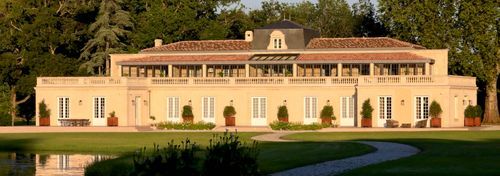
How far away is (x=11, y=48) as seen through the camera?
82.6 m

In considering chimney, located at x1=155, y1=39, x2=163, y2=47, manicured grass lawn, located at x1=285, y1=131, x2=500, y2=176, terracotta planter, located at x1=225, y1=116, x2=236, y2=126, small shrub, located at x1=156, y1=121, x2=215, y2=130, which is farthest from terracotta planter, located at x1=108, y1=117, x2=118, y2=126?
manicured grass lawn, located at x1=285, y1=131, x2=500, y2=176

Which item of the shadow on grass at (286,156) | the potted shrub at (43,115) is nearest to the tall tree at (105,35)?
the potted shrub at (43,115)

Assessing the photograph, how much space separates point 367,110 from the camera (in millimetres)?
68750

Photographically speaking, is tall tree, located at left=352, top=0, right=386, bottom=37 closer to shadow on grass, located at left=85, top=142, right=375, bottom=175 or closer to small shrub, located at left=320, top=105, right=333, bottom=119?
small shrub, located at left=320, top=105, right=333, bottom=119

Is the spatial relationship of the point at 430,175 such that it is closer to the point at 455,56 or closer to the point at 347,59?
the point at 347,59

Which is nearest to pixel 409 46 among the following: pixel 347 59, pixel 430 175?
pixel 347 59

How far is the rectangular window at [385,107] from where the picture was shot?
6938cm

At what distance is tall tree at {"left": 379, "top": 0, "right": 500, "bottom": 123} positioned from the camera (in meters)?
77.8

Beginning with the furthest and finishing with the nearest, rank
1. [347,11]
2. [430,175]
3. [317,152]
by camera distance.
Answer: [347,11] < [317,152] < [430,175]

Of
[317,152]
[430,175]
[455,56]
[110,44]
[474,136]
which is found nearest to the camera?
[430,175]

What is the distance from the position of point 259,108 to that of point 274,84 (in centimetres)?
188

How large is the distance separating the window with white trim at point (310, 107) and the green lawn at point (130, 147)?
17.1m

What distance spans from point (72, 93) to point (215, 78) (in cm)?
944

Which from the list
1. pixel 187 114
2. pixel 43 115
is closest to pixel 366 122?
pixel 187 114
